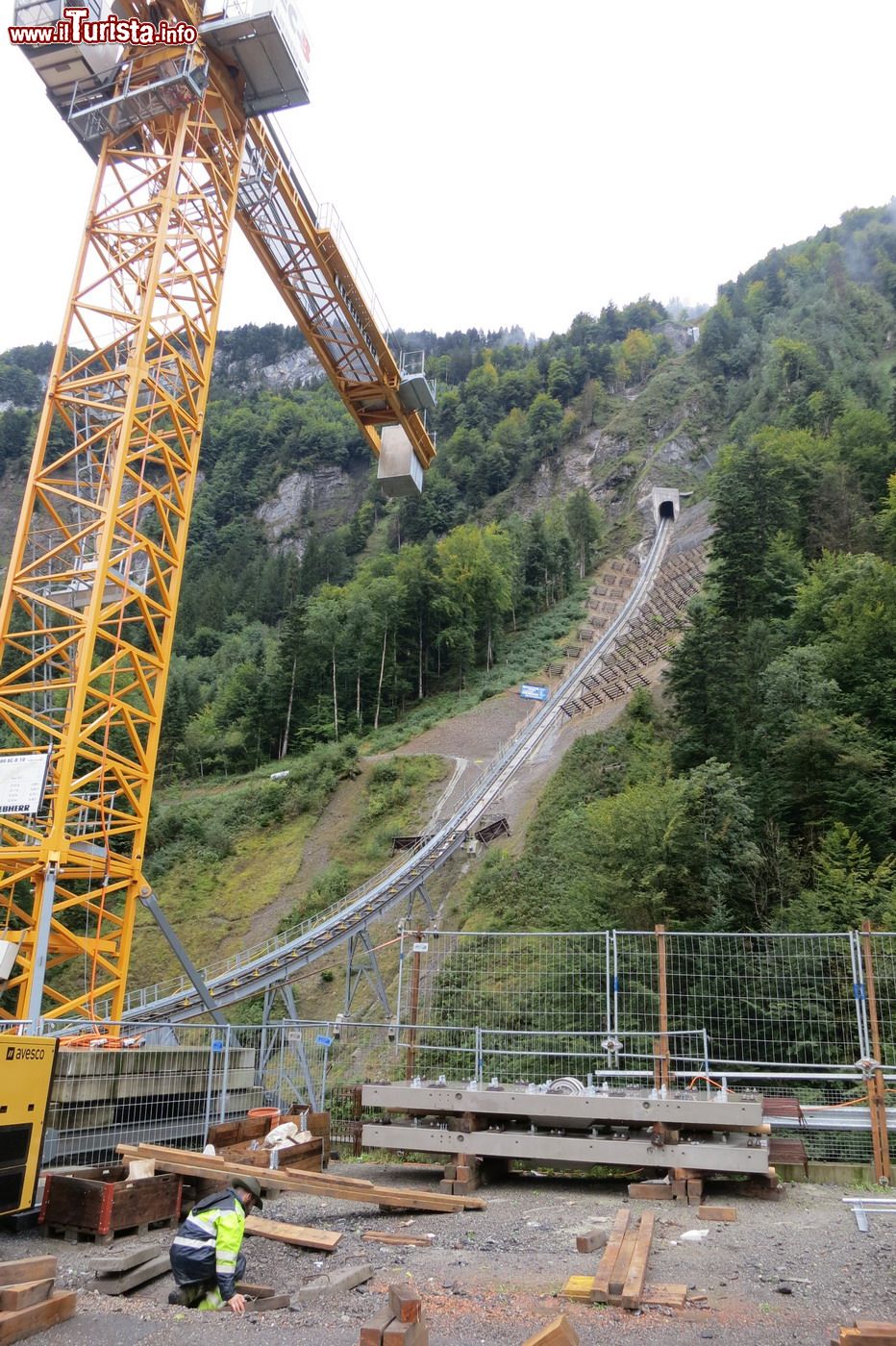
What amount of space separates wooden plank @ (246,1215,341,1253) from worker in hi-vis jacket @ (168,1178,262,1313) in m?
1.00

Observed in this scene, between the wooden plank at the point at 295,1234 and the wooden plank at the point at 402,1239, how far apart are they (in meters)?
0.36

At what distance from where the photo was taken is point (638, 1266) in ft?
18.9

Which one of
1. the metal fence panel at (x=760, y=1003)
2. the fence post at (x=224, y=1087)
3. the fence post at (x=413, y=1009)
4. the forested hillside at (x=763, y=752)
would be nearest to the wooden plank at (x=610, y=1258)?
the metal fence panel at (x=760, y=1003)

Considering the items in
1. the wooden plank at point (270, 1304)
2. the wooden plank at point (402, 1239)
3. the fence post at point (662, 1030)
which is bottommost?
the wooden plank at point (402, 1239)

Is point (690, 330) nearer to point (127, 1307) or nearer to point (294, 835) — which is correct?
point (294, 835)

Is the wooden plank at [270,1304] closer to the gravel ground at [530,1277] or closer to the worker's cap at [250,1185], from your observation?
the gravel ground at [530,1277]

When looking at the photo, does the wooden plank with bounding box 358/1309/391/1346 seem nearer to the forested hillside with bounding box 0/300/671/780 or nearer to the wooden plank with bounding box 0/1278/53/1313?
the wooden plank with bounding box 0/1278/53/1313

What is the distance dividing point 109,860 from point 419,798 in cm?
2317

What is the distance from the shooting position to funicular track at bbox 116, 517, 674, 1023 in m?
23.7

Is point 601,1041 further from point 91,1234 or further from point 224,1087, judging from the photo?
point 91,1234

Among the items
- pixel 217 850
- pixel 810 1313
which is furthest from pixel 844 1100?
pixel 217 850

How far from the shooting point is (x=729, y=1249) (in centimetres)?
659

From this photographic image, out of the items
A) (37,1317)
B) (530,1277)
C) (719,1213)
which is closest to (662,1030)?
(719,1213)

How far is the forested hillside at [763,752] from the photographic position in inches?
660
